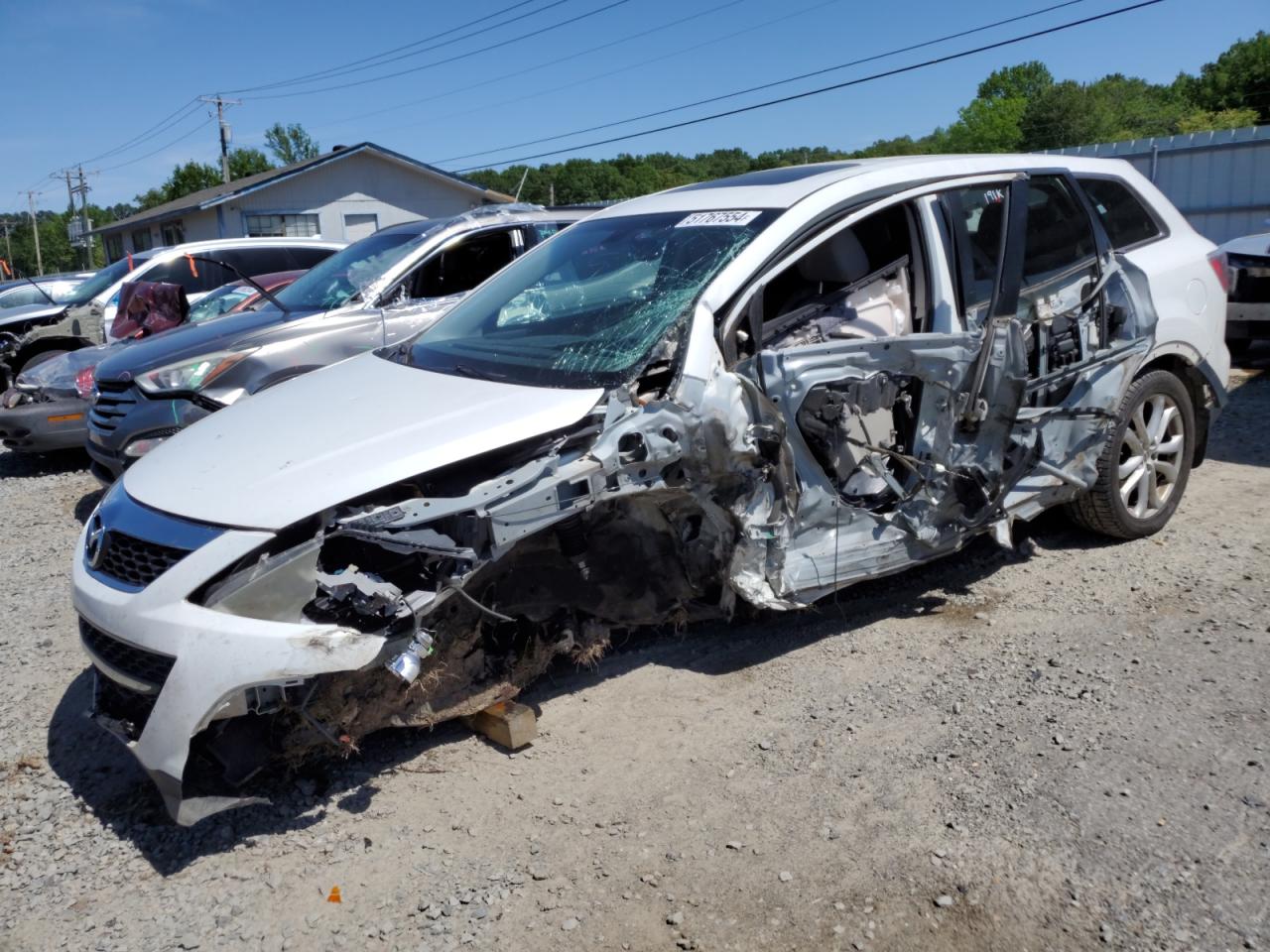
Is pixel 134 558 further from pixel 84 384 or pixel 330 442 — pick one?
pixel 84 384

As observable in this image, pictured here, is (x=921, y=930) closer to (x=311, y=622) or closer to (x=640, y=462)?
(x=640, y=462)

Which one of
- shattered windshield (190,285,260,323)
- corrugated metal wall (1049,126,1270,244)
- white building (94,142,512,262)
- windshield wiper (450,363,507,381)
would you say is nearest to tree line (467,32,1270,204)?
white building (94,142,512,262)

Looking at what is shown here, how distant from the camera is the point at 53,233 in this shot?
97.3 metres

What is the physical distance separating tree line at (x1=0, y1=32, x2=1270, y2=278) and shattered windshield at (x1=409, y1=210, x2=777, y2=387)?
46.0 m

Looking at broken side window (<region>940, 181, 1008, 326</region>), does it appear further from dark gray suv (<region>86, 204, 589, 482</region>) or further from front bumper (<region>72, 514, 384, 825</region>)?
dark gray suv (<region>86, 204, 589, 482</region>)

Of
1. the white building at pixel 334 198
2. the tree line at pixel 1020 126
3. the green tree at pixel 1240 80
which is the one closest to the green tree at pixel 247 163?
the tree line at pixel 1020 126

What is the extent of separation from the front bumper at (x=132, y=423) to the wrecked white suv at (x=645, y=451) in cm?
250

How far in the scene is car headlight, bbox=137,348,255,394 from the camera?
6.61 m

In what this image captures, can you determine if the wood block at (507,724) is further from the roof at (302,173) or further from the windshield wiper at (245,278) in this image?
A: the roof at (302,173)

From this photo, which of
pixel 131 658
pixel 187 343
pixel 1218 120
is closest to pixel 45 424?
pixel 187 343

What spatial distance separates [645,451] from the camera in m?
3.57

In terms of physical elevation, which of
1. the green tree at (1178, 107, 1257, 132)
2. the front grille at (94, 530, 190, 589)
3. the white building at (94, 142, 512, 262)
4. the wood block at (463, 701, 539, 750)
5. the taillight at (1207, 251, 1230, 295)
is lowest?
the wood block at (463, 701, 539, 750)

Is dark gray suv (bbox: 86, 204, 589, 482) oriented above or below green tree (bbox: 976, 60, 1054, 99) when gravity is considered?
below

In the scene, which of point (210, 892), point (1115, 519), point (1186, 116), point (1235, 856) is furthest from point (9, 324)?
point (1186, 116)
